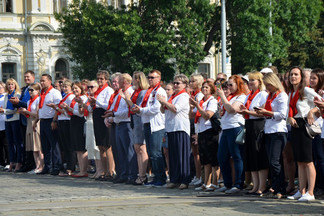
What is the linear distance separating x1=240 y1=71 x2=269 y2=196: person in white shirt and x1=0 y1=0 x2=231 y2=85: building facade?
1589 inches

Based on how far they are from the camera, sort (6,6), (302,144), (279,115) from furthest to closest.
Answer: (6,6) → (279,115) → (302,144)

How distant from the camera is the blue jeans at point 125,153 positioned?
1503 centimetres

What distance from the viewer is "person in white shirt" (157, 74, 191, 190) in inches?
545

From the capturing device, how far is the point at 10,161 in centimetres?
1873

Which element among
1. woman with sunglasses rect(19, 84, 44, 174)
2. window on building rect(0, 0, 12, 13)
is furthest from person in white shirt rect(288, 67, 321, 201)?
window on building rect(0, 0, 12, 13)

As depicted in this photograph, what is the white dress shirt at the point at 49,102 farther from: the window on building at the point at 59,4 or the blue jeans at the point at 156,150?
the window on building at the point at 59,4

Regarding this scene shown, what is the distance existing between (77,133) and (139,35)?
22.3 metres

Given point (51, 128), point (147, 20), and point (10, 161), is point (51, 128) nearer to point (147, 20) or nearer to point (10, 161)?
point (10, 161)

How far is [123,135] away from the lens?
1505 centimetres

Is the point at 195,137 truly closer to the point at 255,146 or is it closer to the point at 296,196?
the point at 255,146

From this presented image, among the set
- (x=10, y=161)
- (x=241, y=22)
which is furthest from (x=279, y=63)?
(x=10, y=161)

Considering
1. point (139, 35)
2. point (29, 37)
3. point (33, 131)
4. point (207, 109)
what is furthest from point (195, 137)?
point (29, 37)

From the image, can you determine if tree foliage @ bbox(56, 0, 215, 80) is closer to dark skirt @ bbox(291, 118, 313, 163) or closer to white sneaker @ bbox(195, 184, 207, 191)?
white sneaker @ bbox(195, 184, 207, 191)

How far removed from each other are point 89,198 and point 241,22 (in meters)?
27.5
